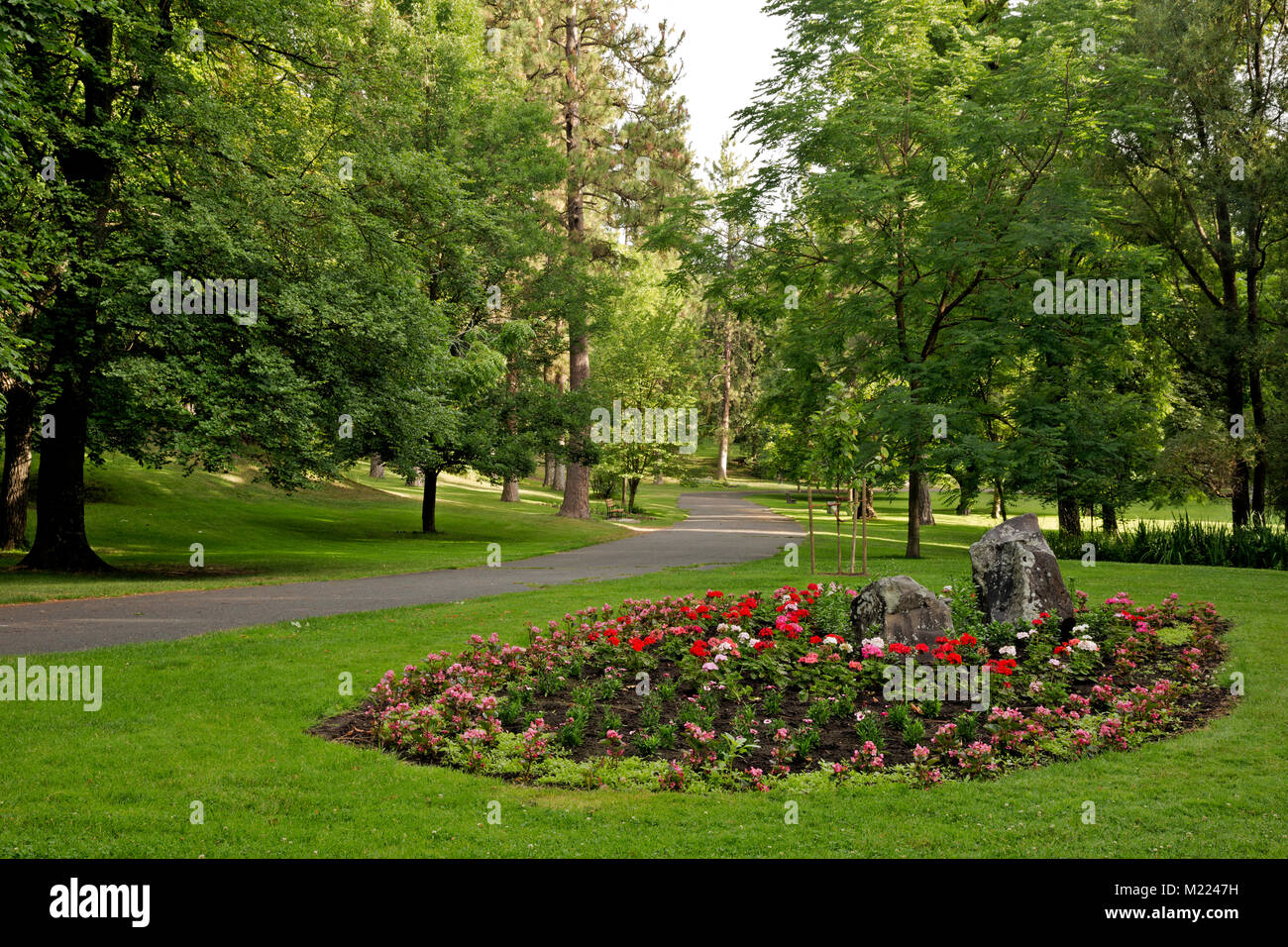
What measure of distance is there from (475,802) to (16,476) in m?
20.3

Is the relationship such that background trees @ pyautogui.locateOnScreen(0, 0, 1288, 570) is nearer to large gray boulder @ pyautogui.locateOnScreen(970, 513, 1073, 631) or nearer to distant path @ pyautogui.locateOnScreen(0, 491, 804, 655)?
distant path @ pyautogui.locateOnScreen(0, 491, 804, 655)

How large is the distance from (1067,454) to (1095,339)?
2.69 metres

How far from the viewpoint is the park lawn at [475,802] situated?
14.8 ft

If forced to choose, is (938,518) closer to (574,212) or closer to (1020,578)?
(574,212)

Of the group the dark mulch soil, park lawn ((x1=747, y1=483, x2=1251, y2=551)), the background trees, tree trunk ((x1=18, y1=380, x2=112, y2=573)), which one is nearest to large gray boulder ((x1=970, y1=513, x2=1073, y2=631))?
the dark mulch soil

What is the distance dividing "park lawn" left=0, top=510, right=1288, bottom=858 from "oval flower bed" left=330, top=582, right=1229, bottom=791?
0.31 metres

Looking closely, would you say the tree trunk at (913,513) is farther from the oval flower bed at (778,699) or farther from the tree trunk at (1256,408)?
the tree trunk at (1256,408)

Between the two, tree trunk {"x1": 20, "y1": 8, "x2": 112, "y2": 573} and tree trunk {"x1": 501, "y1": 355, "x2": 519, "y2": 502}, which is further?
tree trunk {"x1": 501, "y1": 355, "x2": 519, "y2": 502}

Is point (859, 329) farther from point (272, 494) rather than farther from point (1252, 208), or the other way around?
point (272, 494)

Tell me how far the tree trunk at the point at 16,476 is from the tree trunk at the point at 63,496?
7.39 ft

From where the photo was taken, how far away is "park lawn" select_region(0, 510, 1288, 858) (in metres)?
4.51

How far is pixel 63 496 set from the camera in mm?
16578

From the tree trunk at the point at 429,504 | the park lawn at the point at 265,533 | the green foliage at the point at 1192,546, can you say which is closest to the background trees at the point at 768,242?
the green foliage at the point at 1192,546
